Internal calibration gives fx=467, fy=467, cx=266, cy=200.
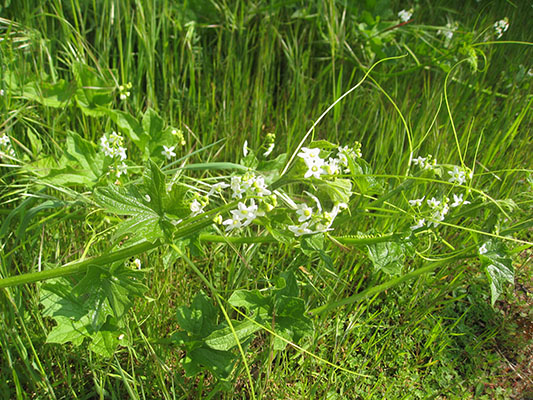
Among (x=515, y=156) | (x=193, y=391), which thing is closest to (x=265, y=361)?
(x=193, y=391)

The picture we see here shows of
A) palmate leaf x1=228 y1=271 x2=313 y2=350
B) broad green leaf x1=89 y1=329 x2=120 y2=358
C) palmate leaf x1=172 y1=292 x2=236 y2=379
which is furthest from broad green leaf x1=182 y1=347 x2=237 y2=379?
broad green leaf x1=89 y1=329 x2=120 y2=358

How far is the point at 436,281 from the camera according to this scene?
6.57 ft

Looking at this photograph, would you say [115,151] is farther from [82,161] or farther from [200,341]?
[200,341]

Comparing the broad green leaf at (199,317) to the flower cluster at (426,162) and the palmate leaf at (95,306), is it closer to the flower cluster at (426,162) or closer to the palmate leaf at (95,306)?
the palmate leaf at (95,306)

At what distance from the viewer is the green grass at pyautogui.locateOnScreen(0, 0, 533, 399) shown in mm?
1616

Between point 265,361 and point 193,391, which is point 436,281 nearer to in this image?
point 265,361

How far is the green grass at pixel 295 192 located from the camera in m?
1.62

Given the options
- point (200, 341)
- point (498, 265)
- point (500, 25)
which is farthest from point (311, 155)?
point (500, 25)

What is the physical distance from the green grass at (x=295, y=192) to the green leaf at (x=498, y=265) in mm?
75

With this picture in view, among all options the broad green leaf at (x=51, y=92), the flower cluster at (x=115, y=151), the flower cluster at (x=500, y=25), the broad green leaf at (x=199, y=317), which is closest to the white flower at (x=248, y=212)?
the broad green leaf at (x=199, y=317)

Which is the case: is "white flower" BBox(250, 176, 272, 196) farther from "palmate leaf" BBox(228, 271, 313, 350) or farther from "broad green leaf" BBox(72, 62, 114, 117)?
"broad green leaf" BBox(72, 62, 114, 117)

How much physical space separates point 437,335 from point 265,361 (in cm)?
72

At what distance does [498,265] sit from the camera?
1.59 meters

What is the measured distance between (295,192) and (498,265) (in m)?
0.99
